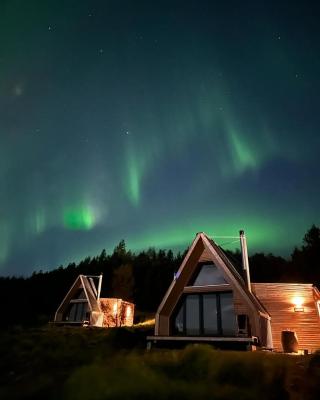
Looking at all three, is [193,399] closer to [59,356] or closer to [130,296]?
[59,356]

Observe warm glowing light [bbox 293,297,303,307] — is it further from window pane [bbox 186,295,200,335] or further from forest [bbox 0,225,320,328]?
forest [bbox 0,225,320,328]

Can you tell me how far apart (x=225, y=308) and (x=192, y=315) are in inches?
68.6

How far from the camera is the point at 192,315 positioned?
51.0 ft

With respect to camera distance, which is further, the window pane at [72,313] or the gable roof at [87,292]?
the window pane at [72,313]

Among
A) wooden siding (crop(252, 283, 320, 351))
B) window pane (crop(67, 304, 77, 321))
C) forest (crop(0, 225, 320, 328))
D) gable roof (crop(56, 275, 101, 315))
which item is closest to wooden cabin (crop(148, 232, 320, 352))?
wooden siding (crop(252, 283, 320, 351))

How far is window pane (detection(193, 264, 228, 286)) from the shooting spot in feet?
51.7

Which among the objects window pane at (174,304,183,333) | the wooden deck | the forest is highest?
the forest

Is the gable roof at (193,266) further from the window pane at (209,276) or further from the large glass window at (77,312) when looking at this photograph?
the large glass window at (77,312)

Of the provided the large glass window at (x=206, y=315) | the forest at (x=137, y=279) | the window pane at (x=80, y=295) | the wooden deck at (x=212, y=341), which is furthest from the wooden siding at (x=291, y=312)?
the forest at (x=137, y=279)

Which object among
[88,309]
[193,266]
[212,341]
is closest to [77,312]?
[88,309]

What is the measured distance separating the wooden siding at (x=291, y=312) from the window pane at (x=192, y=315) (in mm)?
4646

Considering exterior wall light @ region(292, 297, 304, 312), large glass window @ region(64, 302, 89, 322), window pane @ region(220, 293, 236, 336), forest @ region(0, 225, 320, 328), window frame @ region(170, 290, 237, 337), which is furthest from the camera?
forest @ region(0, 225, 320, 328)

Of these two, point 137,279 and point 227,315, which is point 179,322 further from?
point 137,279

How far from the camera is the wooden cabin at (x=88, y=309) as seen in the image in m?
29.0
